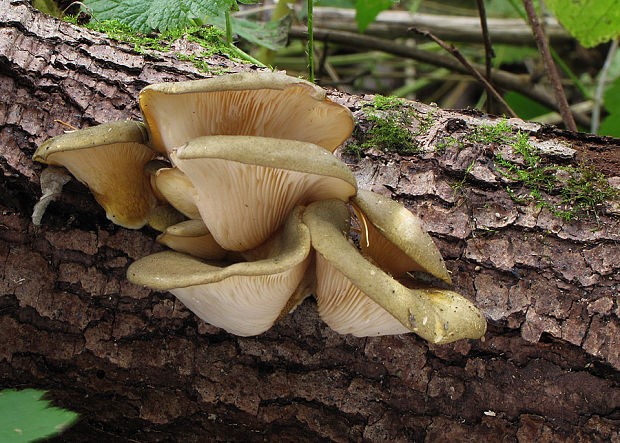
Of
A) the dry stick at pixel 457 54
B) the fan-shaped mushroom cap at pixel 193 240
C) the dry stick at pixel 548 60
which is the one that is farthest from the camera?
the dry stick at pixel 548 60

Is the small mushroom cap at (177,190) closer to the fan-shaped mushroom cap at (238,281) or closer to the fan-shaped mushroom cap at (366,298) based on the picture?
the fan-shaped mushroom cap at (238,281)

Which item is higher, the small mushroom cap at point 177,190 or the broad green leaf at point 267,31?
the broad green leaf at point 267,31

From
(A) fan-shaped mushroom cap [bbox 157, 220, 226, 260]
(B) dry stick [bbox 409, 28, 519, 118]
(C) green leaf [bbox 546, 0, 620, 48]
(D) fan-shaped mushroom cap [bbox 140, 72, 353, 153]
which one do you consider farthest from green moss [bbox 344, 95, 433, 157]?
(C) green leaf [bbox 546, 0, 620, 48]

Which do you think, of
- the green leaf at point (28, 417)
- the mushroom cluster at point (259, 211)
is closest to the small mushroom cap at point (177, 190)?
the mushroom cluster at point (259, 211)

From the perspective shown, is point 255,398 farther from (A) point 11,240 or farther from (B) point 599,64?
(B) point 599,64

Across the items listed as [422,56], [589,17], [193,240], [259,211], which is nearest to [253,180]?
[259,211]
